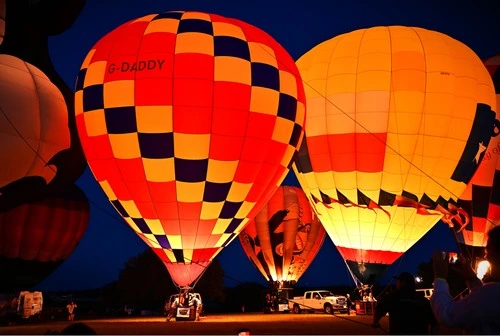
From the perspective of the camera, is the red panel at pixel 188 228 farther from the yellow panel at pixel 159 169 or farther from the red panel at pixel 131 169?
the red panel at pixel 131 169

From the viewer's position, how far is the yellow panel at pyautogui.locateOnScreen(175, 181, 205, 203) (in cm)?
1052

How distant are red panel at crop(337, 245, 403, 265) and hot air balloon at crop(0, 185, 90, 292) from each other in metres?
8.72

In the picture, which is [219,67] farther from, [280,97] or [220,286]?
[220,286]

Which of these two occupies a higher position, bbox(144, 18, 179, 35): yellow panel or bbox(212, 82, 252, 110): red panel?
bbox(144, 18, 179, 35): yellow panel

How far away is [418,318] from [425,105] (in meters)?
9.55

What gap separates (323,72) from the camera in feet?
44.0

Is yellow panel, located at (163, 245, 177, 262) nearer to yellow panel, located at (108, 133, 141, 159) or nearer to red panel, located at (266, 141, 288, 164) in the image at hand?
yellow panel, located at (108, 133, 141, 159)

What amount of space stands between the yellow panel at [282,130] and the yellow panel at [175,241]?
8.99 ft

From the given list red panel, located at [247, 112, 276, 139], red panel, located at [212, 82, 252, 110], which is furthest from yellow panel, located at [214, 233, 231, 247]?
red panel, located at [212, 82, 252, 110]

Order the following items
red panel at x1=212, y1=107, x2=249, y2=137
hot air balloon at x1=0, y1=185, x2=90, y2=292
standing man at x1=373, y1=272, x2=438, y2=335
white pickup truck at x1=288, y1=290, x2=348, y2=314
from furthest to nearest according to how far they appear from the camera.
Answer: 1. white pickup truck at x1=288, y1=290, x2=348, y2=314
2. hot air balloon at x1=0, y1=185, x2=90, y2=292
3. red panel at x1=212, y1=107, x2=249, y2=137
4. standing man at x1=373, y1=272, x2=438, y2=335

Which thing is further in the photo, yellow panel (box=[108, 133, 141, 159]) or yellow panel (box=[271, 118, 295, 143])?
yellow panel (box=[271, 118, 295, 143])

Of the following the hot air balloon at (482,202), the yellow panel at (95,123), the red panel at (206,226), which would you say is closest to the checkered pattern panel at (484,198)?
the hot air balloon at (482,202)

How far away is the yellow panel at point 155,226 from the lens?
35.7 ft

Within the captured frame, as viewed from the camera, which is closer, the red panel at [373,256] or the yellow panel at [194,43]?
the yellow panel at [194,43]
